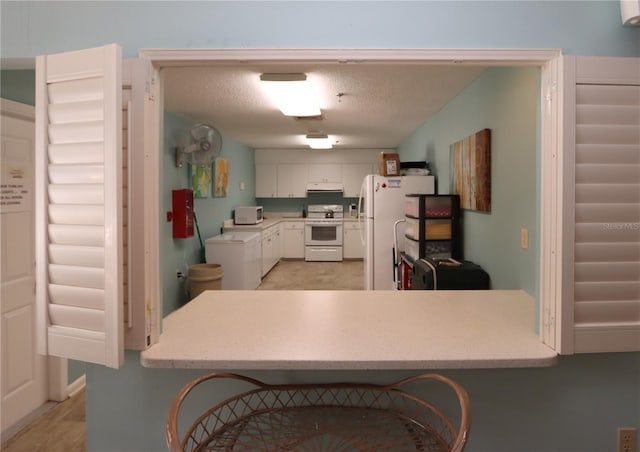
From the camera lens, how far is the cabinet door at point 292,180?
806 centimetres

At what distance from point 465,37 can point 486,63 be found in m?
0.12

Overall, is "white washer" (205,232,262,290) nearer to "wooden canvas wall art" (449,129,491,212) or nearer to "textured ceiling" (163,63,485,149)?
"textured ceiling" (163,63,485,149)

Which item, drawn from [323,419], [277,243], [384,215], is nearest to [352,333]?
[323,419]

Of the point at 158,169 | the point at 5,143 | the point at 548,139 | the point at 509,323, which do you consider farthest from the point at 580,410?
the point at 5,143

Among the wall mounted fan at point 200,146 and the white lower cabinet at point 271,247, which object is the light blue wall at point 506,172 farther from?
the white lower cabinet at point 271,247

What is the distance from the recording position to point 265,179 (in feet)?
26.5

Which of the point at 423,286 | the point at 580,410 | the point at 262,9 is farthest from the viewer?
the point at 423,286

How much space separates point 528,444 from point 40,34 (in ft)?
8.29

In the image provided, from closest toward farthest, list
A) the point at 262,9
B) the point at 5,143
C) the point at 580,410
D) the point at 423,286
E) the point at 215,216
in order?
the point at 262,9, the point at 580,410, the point at 5,143, the point at 423,286, the point at 215,216

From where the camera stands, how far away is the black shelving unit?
3447 millimetres

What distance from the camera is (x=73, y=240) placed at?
4.45ft

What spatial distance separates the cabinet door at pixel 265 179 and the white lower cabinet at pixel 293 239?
74cm

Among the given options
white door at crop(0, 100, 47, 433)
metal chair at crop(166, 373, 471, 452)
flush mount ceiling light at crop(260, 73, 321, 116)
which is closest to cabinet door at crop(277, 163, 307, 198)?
flush mount ceiling light at crop(260, 73, 321, 116)

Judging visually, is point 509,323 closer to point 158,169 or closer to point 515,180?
point 515,180
